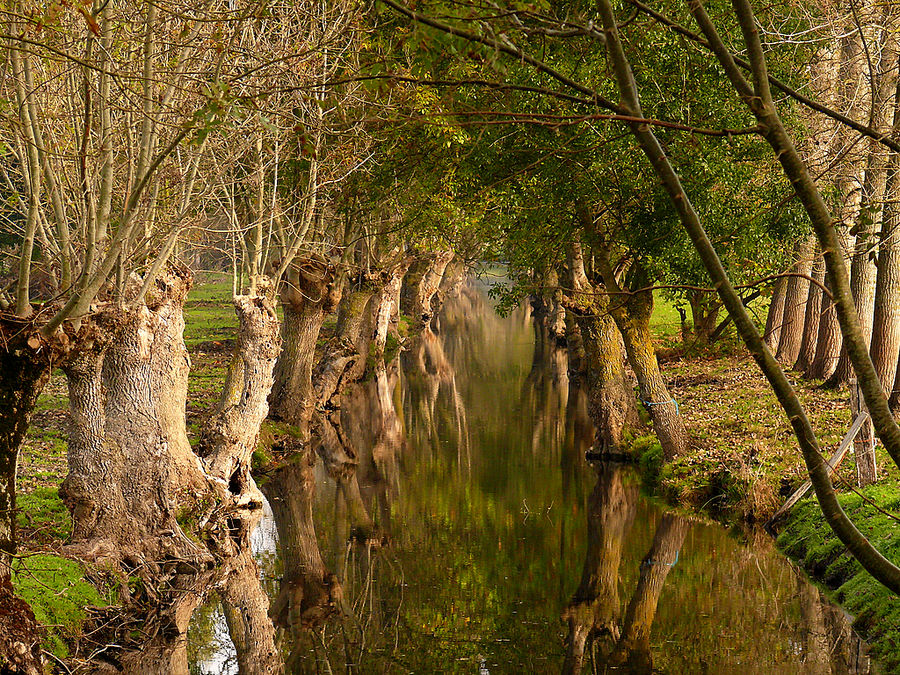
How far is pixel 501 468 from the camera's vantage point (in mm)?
23031

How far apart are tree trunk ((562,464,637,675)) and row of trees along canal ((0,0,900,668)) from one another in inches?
64.9

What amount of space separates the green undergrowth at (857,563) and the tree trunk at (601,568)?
2.95m

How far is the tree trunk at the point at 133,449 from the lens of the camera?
44.4ft

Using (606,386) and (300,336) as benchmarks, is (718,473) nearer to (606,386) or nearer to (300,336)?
(606,386)

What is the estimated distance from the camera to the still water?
11.8m

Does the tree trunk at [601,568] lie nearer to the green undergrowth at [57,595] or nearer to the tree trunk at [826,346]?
the green undergrowth at [57,595]

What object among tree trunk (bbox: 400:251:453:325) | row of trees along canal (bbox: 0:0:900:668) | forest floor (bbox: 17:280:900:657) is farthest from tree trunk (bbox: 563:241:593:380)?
tree trunk (bbox: 400:251:453:325)

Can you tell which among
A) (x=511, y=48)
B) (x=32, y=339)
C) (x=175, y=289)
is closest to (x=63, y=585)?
(x=32, y=339)

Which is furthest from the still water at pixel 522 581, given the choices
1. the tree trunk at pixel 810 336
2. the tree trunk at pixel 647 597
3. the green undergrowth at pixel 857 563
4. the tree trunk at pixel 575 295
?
the tree trunk at pixel 810 336

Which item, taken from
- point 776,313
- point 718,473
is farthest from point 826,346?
point 718,473

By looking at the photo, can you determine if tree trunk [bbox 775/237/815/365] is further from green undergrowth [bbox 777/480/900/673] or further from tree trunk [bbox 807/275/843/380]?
green undergrowth [bbox 777/480/900/673]

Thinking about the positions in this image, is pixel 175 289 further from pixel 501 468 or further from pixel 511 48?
pixel 511 48

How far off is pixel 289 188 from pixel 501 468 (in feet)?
30.3

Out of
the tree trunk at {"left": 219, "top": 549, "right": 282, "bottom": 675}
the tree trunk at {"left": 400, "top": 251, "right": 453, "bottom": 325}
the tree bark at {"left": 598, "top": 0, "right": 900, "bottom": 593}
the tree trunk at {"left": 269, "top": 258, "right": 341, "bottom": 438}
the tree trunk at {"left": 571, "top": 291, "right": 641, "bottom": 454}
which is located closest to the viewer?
the tree bark at {"left": 598, "top": 0, "right": 900, "bottom": 593}
